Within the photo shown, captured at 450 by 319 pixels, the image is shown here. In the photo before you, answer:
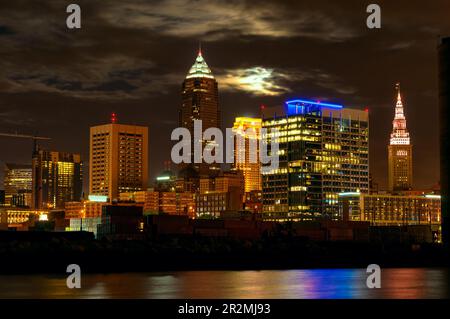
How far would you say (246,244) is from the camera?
498ft

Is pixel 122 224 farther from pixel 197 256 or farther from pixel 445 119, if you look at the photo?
pixel 445 119

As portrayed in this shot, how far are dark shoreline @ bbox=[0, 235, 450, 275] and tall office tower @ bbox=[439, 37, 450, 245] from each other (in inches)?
219

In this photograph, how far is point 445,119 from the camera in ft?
477

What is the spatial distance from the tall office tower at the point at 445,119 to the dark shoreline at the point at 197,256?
18.2ft

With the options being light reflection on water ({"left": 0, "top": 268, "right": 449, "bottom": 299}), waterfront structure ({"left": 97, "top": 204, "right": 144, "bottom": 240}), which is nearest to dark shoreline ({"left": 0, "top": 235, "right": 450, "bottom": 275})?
waterfront structure ({"left": 97, "top": 204, "right": 144, "bottom": 240})

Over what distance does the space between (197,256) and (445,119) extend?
5001 cm

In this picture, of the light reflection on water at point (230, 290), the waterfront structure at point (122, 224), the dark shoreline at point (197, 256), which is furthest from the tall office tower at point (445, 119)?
the waterfront structure at point (122, 224)

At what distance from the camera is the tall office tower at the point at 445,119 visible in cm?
14238

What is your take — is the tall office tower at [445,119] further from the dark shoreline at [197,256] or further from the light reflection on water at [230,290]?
the light reflection on water at [230,290]
